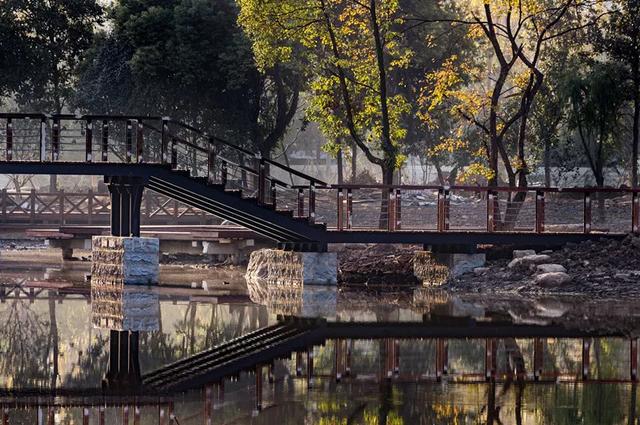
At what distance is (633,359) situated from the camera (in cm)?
2256

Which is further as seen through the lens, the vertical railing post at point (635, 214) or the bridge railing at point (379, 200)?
the vertical railing post at point (635, 214)

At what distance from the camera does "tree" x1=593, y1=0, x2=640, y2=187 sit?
51344mm

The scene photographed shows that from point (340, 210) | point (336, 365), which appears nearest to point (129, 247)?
point (340, 210)

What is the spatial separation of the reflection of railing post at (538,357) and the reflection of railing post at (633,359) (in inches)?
50.5

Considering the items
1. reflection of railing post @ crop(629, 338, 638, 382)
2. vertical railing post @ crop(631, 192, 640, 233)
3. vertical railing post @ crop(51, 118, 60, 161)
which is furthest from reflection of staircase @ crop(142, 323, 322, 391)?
vertical railing post @ crop(631, 192, 640, 233)

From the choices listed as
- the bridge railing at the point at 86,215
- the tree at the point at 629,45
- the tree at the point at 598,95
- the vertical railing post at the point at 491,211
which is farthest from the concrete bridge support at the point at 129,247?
the bridge railing at the point at 86,215

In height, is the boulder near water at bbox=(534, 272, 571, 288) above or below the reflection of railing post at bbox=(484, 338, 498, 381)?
above

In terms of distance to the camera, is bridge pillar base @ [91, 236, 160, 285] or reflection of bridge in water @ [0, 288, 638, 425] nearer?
reflection of bridge in water @ [0, 288, 638, 425]

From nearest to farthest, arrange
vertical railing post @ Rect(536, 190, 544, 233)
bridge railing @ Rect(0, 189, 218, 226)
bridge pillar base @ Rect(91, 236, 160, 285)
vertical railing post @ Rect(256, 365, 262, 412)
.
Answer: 1. vertical railing post @ Rect(256, 365, 262, 412)
2. bridge pillar base @ Rect(91, 236, 160, 285)
3. vertical railing post @ Rect(536, 190, 544, 233)
4. bridge railing @ Rect(0, 189, 218, 226)

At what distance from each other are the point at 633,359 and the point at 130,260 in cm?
1883

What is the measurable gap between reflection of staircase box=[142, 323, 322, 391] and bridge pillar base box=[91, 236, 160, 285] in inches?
420

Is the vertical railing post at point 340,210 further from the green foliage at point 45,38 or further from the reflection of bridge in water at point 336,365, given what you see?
the green foliage at point 45,38

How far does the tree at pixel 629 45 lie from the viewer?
168 ft

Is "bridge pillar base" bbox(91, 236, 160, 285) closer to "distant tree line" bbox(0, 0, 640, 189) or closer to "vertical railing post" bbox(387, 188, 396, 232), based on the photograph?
"vertical railing post" bbox(387, 188, 396, 232)
